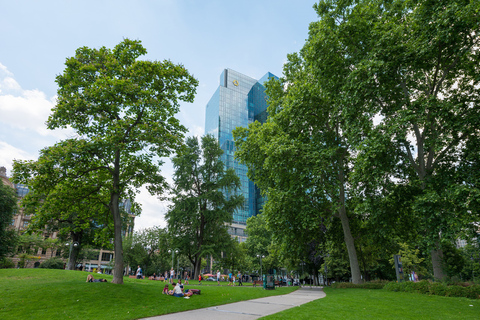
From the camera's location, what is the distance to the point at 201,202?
35656 millimetres

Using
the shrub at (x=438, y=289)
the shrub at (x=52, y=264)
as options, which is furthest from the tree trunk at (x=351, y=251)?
the shrub at (x=52, y=264)

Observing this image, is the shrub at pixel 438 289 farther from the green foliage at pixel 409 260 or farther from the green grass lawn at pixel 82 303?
the green foliage at pixel 409 260

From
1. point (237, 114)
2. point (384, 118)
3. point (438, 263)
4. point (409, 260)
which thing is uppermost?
point (237, 114)

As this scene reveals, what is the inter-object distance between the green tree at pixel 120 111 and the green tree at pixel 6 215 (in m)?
28.6

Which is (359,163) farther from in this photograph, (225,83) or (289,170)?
(225,83)

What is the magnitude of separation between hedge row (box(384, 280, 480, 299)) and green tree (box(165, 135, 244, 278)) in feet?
65.5

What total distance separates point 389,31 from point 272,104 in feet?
40.3

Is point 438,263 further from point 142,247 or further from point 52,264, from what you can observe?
point 52,264

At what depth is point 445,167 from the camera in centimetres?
1692

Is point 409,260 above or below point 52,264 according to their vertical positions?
above

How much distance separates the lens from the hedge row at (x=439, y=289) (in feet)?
45.8

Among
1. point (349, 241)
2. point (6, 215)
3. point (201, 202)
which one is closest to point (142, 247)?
point (6, 215)

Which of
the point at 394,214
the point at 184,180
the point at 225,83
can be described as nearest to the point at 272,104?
the point at 394,214

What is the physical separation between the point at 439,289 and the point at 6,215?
4737 centimetres
